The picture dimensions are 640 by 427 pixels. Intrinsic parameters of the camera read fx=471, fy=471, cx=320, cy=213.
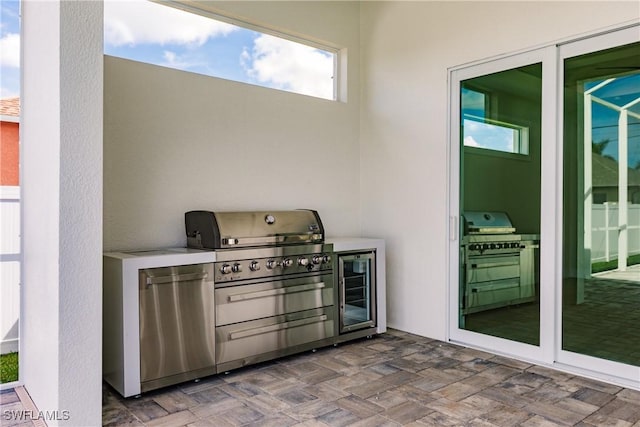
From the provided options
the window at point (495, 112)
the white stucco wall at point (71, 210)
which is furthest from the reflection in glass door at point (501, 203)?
the white stucco wall at point (71, 210)

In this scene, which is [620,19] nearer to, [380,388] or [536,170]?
[536,170]

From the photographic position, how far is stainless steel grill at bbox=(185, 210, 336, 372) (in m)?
3.30

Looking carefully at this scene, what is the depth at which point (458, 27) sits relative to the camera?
3975 mm

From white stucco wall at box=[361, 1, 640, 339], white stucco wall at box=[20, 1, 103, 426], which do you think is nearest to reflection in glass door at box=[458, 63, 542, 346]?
white stucco wall at box=[361, 1, 640, 339]

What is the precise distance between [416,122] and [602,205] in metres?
1.71

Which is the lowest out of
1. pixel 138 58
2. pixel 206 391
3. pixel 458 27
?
pixel 206 391

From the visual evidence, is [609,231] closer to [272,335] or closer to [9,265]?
[272,335]

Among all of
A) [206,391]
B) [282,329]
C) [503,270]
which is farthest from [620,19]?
[206,391]

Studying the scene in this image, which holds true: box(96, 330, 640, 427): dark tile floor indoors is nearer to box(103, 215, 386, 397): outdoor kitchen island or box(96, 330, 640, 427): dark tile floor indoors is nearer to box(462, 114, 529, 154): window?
box(103, 215, 386, 397): outdoor kitchen island

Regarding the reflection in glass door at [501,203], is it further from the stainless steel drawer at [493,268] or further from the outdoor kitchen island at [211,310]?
the outdoor kitchen island at [211,310]

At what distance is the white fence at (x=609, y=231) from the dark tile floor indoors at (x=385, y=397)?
0.87 m

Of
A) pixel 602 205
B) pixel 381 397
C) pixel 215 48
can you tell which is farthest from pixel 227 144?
pixel 602 205

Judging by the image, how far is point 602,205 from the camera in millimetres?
3215

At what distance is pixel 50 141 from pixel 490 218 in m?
3.16
